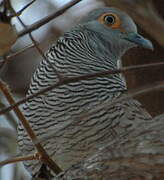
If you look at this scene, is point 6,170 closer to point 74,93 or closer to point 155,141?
point 74,93

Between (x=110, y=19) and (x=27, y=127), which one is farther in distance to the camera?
(x=110, y=19)

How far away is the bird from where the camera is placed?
3309 mm

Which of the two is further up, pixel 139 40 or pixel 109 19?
pixel 109 19

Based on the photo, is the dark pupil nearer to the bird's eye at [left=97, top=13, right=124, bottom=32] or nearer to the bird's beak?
the bird's eye at [left=97, top=13, right=124, bottom=32]

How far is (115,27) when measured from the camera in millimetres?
4188

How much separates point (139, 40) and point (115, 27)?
1.00ft

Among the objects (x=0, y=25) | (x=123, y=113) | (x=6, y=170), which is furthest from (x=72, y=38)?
(x=0, y=25)

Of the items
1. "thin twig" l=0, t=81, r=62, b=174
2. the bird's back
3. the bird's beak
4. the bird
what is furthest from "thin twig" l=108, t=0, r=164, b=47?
the bird's beak

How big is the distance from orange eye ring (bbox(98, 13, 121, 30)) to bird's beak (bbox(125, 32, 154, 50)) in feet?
0.46

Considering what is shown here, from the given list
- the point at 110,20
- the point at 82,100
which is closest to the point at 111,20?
the point at 110,20

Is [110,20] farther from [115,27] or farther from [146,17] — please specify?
[146,17]

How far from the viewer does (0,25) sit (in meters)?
1.86

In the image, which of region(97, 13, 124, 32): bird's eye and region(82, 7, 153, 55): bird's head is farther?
region(97, 13, 124, 32): bird's eye

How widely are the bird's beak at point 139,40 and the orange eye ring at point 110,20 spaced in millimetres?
139
